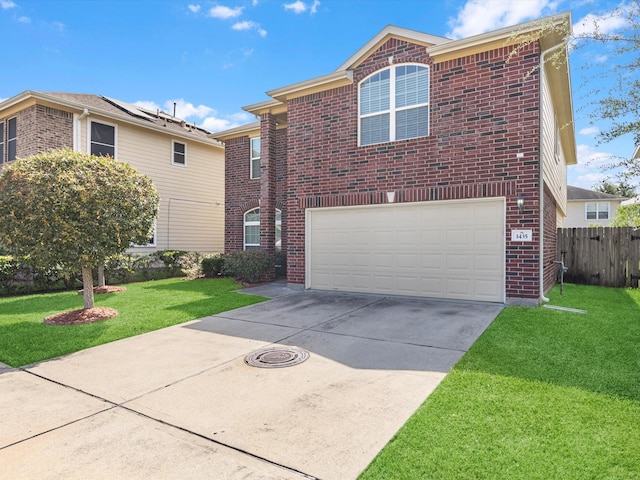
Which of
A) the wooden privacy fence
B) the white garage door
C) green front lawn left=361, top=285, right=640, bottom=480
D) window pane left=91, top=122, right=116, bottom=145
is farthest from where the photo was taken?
window pane left=91, top=122, right=116, bottom=145

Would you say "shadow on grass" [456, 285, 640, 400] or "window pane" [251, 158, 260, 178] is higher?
"window pane" [251, 158, 260, 178]

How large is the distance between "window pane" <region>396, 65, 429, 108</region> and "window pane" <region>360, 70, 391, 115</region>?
0.28m

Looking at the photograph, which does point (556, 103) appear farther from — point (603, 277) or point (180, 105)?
point (180, 105)

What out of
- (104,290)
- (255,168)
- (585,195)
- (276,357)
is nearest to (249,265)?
(104,290)

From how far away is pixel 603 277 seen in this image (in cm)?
1159

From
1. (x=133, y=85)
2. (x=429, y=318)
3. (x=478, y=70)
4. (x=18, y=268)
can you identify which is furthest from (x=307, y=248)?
(x=133, y=85)

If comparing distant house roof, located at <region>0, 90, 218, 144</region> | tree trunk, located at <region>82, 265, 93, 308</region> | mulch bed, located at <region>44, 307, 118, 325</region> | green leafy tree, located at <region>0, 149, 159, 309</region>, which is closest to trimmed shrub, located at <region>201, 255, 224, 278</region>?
distant house roof, located at <region>0, 90, 218, 144</region>

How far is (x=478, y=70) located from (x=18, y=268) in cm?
1253

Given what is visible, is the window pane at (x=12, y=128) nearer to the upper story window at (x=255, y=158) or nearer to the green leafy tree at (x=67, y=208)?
the upper story window at (x=255, y=158)

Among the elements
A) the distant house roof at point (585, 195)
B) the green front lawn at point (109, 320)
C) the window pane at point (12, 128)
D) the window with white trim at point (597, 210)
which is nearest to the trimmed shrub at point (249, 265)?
the green front lawn at point (109, 320)

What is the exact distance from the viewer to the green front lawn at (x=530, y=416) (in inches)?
102

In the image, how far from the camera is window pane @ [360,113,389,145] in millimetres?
9625

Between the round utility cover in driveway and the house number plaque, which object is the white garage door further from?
the round utility cover in driveway

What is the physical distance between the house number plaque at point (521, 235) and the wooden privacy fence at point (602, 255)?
5.42 meters
